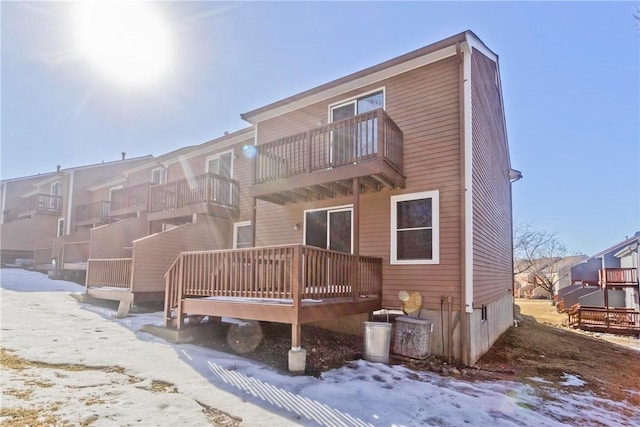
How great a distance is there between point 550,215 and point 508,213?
42.8 m

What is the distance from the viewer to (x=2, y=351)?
251 inches

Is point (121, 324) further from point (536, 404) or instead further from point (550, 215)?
point (550, 215)


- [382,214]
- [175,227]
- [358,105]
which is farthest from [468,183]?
[175,227]

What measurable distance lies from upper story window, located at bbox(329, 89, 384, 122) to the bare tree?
41.2 metres

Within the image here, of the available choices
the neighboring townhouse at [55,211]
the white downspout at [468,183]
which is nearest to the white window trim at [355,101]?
the white downspout at [468,183]

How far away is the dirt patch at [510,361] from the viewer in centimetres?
686

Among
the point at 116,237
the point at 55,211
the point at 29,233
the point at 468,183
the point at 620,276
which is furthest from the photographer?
the point at 29,233

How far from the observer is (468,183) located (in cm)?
786

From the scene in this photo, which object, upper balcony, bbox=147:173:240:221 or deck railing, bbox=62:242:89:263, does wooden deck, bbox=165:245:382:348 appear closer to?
upper balcony, bbox=147:173:240:221

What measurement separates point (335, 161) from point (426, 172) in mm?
A: 2192

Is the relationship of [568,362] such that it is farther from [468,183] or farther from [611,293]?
[611,293]

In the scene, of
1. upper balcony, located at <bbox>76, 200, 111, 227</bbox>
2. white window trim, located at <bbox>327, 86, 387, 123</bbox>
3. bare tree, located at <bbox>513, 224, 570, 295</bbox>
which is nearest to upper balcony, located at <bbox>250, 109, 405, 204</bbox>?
white window trim, located at <bbox>327, 86, 387, 123</bbox>

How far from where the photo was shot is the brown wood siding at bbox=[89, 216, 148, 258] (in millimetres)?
13668

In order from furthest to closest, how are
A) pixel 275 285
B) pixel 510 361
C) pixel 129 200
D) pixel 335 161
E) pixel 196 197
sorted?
pixel 129 200 → pixel 196 197 → pixel 510 361 → pixel 335 161 → pixel 275 285
